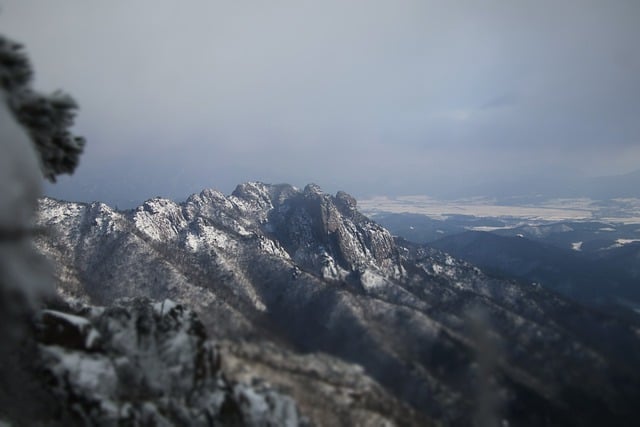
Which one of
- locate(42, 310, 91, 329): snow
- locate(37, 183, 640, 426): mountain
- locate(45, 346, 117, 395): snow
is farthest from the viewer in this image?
locate(37, 183, 640, 426): mountain

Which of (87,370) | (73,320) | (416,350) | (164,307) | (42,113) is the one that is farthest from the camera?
(416,350)

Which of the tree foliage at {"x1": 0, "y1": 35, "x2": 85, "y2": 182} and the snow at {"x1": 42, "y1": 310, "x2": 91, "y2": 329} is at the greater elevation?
the tree foliage at {"x1": 0, "y1": 35, "x2": 85, "y2": 182}

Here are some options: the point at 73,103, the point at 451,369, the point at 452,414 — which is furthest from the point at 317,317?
the point at 73,103

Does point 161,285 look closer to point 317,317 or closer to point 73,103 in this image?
point 317,317

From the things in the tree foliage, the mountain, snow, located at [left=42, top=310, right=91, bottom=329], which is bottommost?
the mountain

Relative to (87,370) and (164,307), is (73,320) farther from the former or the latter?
(164,307)

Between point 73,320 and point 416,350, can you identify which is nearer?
point 73,320

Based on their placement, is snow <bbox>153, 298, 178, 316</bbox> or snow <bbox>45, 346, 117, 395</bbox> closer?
snow <bbox>45, 346, 117, 395</bbox>

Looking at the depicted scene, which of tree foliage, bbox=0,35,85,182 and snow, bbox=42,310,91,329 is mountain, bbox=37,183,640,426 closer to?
snow, bbox=42,310,91,329

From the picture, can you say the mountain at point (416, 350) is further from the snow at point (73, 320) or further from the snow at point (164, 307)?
the snow at point (73, 320)

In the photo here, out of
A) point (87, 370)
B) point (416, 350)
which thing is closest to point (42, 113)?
point (87, 370)

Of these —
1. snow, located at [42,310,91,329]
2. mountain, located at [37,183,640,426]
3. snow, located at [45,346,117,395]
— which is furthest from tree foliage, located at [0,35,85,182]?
mountain, located at [37,183,640,426]

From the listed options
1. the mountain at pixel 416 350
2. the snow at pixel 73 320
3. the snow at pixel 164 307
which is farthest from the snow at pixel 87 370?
the mountain at pixel 416 350
